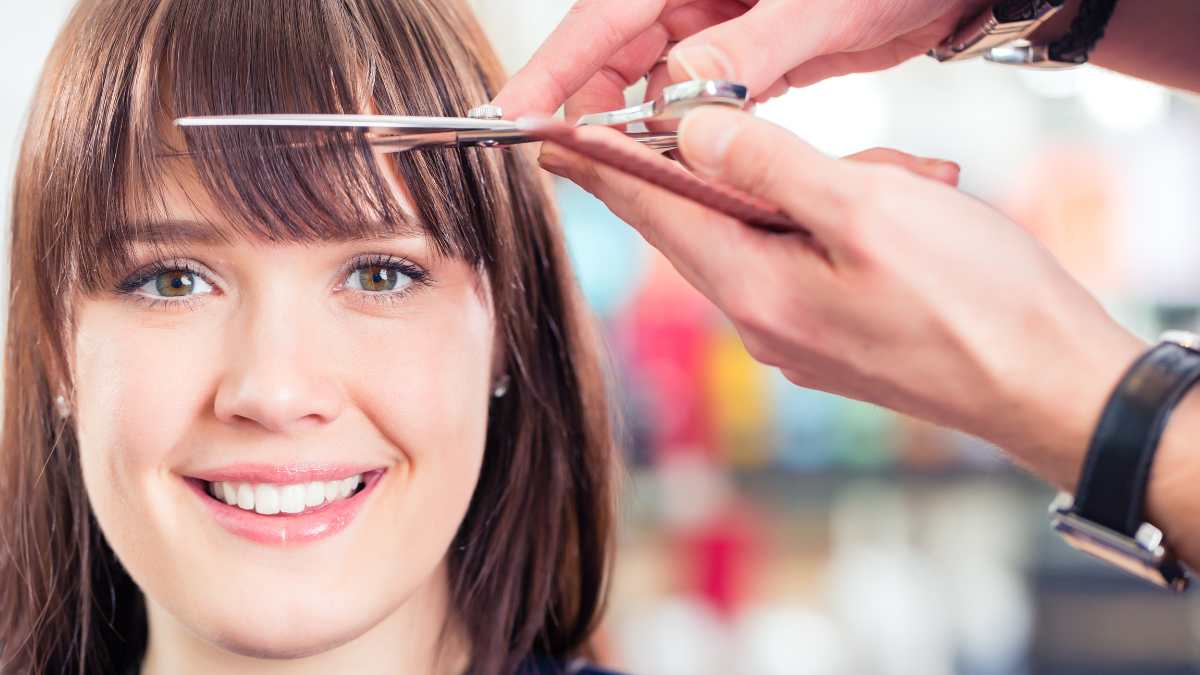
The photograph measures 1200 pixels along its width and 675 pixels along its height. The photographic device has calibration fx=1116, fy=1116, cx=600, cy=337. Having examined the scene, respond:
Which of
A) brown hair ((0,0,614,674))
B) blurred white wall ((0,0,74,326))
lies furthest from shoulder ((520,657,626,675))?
blurred white wall ((0,0,74,326))

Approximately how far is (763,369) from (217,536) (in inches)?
59.2

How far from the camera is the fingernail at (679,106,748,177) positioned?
75 centimetres

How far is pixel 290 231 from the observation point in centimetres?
99

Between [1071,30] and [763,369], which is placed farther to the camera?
[763,369]

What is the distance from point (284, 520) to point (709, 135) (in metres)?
0.56

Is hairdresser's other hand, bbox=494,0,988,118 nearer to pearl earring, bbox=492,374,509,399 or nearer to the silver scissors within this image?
the silver scissors

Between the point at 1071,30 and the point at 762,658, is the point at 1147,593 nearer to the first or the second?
the point at 762,658

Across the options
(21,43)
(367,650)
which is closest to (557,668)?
(367,650)

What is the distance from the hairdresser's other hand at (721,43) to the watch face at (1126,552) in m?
0.42

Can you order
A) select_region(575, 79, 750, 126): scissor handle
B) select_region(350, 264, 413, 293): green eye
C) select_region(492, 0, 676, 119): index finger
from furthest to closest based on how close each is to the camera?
select_region(350, 264, 413, 293): green eye → select_region(492, 0, 676, 119): index finger → select_region(575, 79, 750, 126): scissor handle

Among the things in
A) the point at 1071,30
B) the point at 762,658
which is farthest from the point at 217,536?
the point at 762,658

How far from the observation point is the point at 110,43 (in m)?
1.06

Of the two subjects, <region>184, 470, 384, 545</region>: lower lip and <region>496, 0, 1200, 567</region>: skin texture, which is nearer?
<region>496, 0, 1200, 567</region>: skin texture

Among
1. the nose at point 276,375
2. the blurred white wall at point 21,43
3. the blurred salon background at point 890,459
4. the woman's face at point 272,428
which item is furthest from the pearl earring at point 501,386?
the blurred white wall at point 21,43
